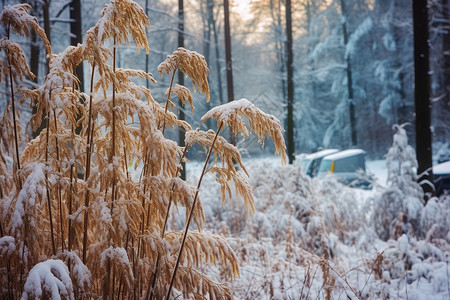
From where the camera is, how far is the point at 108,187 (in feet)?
6.56

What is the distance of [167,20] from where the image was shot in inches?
460

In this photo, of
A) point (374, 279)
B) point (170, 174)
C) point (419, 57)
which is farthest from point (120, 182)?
point (419, 57)

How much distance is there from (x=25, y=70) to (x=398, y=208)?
6.11m

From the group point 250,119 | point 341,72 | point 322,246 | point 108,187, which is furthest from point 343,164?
point 341,72

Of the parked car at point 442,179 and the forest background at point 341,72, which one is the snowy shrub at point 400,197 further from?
the forest background at point 341,72

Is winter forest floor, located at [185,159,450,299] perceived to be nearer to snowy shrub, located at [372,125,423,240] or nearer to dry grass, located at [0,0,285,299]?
snowy shrub, located at [372,125,423,240]

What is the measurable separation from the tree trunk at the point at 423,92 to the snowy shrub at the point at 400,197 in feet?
1.67

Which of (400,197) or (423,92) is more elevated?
(423,92)

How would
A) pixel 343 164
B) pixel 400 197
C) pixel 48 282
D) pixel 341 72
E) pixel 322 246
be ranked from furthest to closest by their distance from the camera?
1. pixel 341 72
2. pixel 343 164
3. pixel 400 197
4. pixel 322 246
5. pixel 48 282

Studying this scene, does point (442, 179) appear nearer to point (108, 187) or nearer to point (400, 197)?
point (400, 197)

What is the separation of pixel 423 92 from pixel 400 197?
2133 millimetres

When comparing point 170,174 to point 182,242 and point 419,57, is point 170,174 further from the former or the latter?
point 419,57

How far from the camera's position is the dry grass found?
1.86 m

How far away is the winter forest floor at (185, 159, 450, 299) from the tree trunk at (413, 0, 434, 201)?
0.66 m
